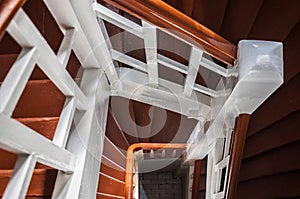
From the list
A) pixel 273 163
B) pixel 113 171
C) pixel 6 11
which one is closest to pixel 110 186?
pixel 113 171

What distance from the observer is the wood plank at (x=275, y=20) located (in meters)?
1.50

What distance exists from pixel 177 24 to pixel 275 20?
3.05ft

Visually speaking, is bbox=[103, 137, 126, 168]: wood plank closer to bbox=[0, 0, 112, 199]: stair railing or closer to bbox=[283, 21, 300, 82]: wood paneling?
bbox=[0, 0, 112, 199]: stair railing

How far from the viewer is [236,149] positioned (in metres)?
1.39

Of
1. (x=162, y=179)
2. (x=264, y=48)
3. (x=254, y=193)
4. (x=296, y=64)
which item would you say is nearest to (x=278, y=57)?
(x=264, y=48)

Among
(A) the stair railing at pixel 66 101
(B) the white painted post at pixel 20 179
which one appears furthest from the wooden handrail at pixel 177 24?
(B) the white painted post at pixel 20 179

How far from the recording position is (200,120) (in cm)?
209

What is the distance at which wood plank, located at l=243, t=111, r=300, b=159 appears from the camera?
5.70ft

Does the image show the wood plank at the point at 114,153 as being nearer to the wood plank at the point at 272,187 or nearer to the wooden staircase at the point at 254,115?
the wooden staircase at the point at 254,115

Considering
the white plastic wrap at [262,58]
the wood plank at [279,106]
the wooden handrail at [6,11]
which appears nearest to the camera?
the wooden handrail at [6,11]

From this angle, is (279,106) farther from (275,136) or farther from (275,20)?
(275,20)

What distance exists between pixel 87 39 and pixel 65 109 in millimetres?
365

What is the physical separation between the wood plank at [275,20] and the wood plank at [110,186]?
1.27 metres

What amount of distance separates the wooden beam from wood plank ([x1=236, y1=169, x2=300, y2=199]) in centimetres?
46
